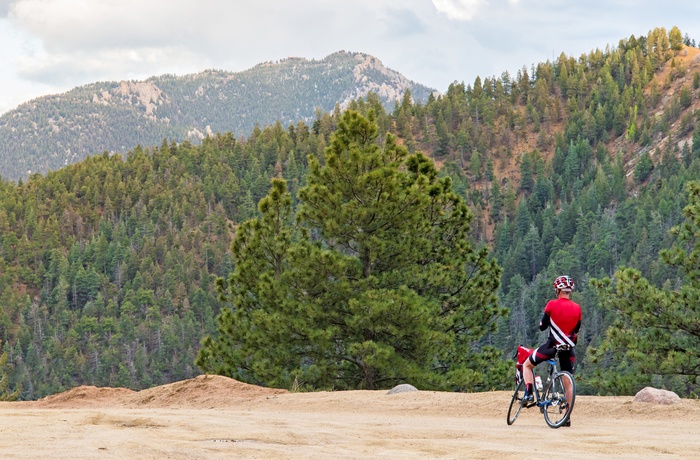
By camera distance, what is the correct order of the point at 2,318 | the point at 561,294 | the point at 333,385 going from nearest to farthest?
1. the point at 561,294
2. the point at 333,385
3. the point at 2,318

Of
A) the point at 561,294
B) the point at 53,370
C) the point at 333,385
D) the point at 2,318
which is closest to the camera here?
the point at 561,294

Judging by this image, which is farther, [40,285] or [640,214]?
[40,285]

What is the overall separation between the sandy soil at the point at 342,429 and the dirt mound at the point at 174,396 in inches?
1.8

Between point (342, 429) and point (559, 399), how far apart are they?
3.05 meters

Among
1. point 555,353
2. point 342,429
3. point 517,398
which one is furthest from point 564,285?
point 342,429

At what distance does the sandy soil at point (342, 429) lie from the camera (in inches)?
328

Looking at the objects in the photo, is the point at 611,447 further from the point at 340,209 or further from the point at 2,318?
the point at 2,318

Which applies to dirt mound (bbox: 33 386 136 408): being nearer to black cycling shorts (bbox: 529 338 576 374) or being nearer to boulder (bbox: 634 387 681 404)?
black cycling shorts (bbox: 529 338 576 374)

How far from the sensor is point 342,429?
10.8 meters

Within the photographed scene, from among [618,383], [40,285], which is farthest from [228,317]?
[40,285]

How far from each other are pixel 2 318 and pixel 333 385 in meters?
158

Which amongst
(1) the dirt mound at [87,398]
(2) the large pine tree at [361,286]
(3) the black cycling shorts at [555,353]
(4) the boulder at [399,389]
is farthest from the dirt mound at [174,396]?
(3) the black cycling shorts at [555,353]

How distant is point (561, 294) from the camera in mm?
11430

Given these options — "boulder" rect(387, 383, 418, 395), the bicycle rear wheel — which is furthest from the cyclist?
"boulder" rect(387, 383, 418, 395)
